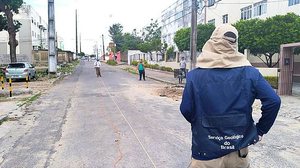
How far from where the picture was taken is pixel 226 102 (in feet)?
8.26

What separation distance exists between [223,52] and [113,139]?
16.0 ft

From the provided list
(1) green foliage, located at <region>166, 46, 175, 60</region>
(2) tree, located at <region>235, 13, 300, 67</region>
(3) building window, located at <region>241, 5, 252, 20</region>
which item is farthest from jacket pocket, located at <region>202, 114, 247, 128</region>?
(1) green foliage, located at <region>166, 46, 175, 60</region>

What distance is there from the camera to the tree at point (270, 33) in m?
23.5

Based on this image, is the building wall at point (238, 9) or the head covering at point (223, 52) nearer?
the head covering at point (223, 52)

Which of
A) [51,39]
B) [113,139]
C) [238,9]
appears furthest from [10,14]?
[113,139]

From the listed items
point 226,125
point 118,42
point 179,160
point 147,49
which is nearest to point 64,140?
point 179,160

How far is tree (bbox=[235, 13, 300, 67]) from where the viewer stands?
23484mm

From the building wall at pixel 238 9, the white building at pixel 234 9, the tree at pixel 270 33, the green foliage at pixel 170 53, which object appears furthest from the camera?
the green foliage at pixel 170 53

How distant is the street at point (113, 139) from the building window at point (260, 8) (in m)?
21.4

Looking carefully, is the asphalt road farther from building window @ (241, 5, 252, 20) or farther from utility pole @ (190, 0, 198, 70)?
building window @ (241, 5, 252, 20)

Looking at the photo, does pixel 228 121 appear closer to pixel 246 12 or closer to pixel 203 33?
pixel 203 33

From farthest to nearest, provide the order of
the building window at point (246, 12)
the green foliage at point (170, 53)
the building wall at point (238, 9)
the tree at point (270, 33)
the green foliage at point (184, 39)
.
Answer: the green foliage at point (170, 53)
the green foliage at point (184, 39)
the building window at point (246, 12)
the building wall at point (238, 9)
the tree at point (270, 33)

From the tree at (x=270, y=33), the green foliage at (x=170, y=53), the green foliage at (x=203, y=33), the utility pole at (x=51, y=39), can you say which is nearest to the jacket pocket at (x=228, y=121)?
the tree at (x=270, y=33)

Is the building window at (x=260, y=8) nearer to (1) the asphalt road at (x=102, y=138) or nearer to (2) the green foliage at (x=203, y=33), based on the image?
(2) the green foliage at (x=203, y=33)
